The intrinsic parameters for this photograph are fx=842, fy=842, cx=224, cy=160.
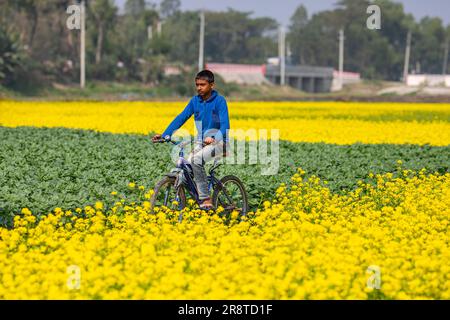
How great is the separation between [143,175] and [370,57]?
13772cm

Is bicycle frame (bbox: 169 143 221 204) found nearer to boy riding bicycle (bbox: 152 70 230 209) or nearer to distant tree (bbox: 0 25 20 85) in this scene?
boy riding bicycle (bbox: 152 70 230 209)

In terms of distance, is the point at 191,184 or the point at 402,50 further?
the point at 402,50

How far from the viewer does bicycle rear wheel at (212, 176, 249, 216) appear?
1070 cm

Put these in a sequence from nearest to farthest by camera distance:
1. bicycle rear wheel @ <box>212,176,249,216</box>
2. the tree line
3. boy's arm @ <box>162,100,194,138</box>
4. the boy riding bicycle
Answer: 1. the boy riding bicycle
2. boy's arm @ <box>162,100,194,138</box>
3. bicycle rear wheel @ <box>212,176,249,216</box>
4. the tree line

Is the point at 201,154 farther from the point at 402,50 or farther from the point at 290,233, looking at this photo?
the point at 402,50

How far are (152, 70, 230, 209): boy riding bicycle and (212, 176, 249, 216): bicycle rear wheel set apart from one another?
1.60ft

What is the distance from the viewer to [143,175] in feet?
42.6

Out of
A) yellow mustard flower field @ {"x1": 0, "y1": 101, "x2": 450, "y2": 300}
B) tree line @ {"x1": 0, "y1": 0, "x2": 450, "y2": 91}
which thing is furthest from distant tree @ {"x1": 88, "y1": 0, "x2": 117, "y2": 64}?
yellow mustard flower field @ {"x1": 0, "y1": 101, "x2": 450, "y2": 300}

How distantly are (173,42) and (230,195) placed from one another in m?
110

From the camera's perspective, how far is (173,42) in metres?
120

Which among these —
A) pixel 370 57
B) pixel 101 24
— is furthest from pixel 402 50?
pixel 101 24

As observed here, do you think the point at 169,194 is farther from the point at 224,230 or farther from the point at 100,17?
the point at 100,17

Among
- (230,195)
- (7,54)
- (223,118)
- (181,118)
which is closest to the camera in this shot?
(223,118)

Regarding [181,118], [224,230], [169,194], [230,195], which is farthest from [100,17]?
[224,230]
